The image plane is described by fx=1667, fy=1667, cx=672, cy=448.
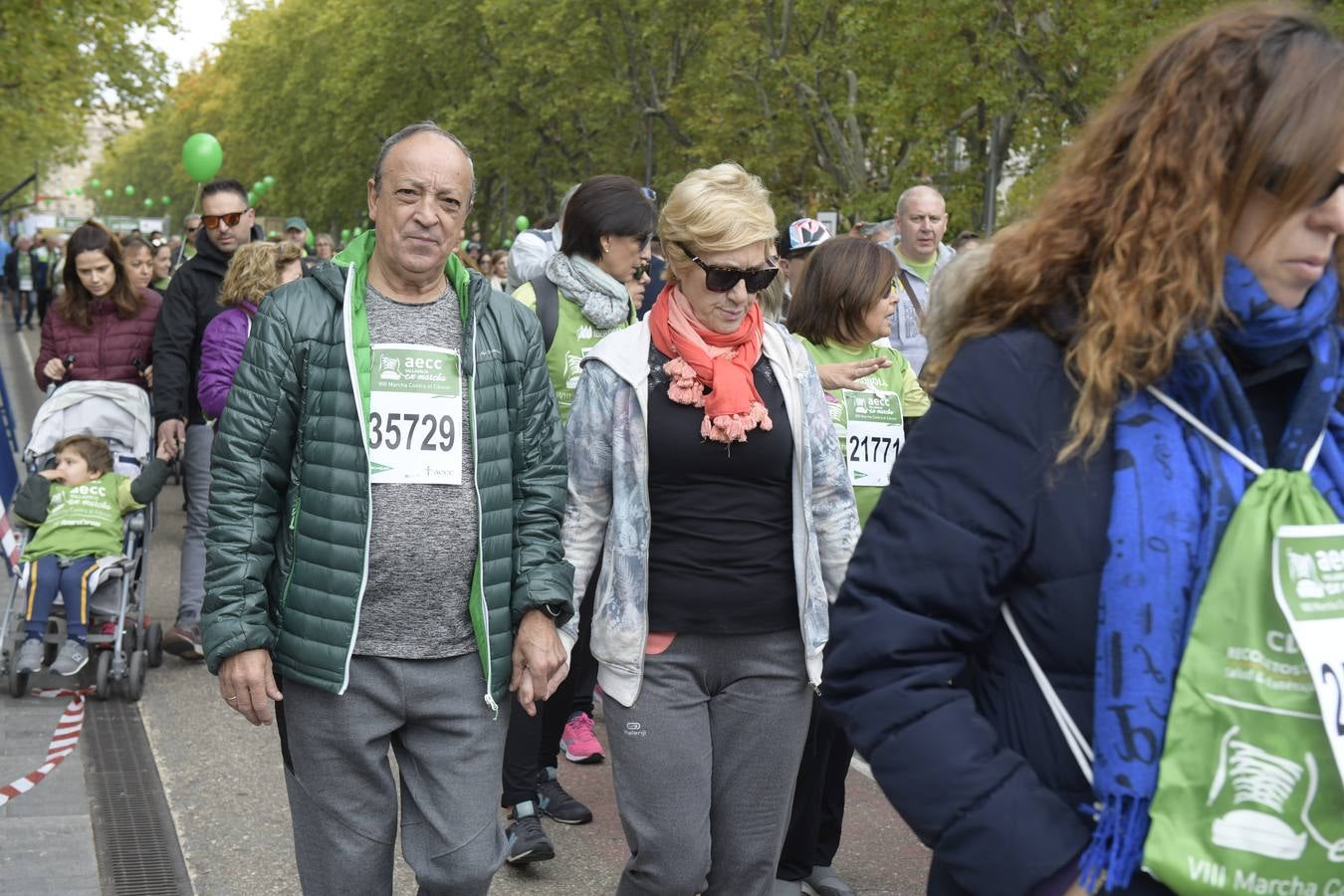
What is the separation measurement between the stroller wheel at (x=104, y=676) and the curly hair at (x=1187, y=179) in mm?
5952

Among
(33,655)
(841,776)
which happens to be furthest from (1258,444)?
(33,655)

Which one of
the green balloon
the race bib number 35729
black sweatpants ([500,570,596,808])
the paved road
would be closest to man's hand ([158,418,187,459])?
the paved road

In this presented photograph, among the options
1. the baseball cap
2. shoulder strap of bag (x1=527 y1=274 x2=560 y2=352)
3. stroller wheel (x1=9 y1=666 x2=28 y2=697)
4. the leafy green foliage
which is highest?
the leafy green foliage

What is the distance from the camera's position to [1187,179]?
1.88m

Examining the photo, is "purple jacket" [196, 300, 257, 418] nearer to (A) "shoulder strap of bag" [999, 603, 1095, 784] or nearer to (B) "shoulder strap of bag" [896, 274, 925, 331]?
(B) "shoulder strap of bag" [896, 274, 925, 331]

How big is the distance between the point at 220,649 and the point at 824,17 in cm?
2933

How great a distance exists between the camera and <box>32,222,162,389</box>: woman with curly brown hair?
310 inches

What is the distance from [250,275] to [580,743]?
2.54 metres

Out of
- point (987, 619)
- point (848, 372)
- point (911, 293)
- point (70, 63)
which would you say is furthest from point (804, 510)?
point (70, 63)

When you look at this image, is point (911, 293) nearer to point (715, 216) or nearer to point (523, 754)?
point (523, 754)

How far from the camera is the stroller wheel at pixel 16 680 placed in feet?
23.2

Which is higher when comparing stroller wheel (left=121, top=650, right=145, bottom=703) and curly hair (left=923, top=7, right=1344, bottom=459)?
curly hair (left=923, top=7, right=1344, bottom=459)

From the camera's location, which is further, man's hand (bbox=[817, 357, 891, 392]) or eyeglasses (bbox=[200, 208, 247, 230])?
eyeglasses (bbox=[200, 208, 247, 230])

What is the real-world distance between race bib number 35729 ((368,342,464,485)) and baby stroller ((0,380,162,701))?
409 cm
